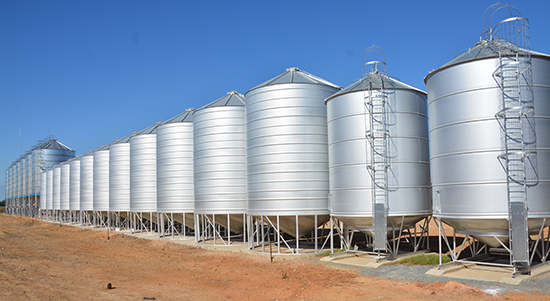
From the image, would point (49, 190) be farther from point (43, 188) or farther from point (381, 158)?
point (381, 158)

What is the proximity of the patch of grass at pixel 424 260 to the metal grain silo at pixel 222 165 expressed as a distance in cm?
1234

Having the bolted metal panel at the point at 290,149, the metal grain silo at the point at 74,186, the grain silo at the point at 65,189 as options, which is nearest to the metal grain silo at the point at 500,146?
the bolted metal panel at the point at 290,149

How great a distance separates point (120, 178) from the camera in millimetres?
44531

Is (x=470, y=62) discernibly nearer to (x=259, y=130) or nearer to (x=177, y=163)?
(x=259, y=130)

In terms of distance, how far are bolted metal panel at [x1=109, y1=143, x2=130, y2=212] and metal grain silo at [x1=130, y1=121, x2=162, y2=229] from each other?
4316 millimetres

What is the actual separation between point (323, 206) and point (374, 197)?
4296mm

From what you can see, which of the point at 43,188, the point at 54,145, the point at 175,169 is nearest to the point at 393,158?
the point at 175,169

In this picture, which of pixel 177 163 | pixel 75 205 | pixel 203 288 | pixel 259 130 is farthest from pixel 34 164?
pixel 203 288

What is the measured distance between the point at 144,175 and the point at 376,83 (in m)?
26.6

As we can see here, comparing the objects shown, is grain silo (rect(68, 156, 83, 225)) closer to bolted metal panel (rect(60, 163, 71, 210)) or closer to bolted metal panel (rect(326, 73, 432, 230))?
bolted metal panel (rect(60, 163, 71, 210))

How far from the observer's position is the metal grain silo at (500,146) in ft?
49.0

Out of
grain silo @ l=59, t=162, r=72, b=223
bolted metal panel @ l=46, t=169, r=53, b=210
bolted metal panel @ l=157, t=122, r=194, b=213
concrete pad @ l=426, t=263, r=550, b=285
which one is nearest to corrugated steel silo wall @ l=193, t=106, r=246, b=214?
bolted metal panel @ l=157, t=122, r=194, b=213

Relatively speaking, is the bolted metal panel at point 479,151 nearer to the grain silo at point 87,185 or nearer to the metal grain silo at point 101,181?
the metal grain silo at point 101,181

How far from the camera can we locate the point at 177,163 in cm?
3425
